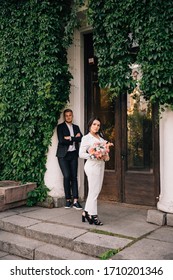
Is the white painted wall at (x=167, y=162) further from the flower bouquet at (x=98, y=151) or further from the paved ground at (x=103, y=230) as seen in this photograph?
the flower bouquet at (x=98, y=151)

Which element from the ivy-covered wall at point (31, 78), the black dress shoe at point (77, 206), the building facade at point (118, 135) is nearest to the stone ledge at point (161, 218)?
the building facade at point (118, 135)

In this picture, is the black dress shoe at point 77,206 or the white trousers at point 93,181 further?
the black dress shoe at point 77,206

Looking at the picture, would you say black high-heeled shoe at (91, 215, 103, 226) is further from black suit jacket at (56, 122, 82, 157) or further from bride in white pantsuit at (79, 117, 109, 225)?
black suit jacket at (56, 122, 82, 157)

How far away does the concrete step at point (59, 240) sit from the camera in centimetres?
396

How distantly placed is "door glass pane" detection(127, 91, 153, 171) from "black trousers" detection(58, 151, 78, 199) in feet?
3.74

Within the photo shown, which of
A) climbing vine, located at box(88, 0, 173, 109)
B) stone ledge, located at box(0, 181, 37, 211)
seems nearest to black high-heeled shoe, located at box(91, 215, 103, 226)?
stone ledge, located at box(0, 181, 37, 211)

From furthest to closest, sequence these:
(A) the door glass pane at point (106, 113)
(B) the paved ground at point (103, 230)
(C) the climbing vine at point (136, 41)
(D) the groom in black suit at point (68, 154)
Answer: (A) the door glass pane at point (106, 113)
(D) the groom in black suit at point (68, 154)
(C) the climbing vine at point (136, 41)
(B) the paved ground at point (103, 230)

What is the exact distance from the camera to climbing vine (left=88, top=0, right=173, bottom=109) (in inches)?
180

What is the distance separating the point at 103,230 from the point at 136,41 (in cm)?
325

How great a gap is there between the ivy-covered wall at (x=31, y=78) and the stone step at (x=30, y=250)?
1.96 metres

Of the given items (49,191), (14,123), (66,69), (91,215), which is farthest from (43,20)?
(91,215)

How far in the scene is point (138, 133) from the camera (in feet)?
20.0

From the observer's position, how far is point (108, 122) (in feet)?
21.5
